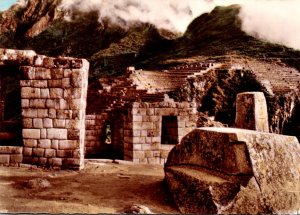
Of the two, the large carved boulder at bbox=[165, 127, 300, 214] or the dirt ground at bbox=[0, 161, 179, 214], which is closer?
the large carved boulder at bbox=[165, 127, 300, 214]

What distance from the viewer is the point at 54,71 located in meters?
7.33

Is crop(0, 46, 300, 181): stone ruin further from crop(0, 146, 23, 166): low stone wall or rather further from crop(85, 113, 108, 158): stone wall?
crop(85, 113, 108, 158): stone wall

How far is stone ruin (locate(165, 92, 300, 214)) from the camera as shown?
4.58 m

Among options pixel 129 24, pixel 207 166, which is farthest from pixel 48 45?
pixel 207 166

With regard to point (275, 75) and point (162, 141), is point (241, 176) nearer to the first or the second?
point (162, 141)

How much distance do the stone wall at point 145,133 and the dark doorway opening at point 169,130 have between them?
0.37 meters

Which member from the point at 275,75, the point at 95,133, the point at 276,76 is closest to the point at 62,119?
the point at 95,133

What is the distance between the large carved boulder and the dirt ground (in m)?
0.42

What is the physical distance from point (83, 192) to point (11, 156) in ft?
8.09

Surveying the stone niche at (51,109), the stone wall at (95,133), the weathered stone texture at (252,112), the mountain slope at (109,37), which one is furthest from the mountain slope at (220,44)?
the stone niche at (51,109)

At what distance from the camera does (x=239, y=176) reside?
15.5ft

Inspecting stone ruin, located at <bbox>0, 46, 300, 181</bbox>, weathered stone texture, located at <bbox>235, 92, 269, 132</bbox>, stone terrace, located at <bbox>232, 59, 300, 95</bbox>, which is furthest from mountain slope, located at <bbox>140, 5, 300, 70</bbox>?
weathered stone texture, located at <bbox>235, 92, 269, 132</bbox>

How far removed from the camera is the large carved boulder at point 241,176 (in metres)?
4.58

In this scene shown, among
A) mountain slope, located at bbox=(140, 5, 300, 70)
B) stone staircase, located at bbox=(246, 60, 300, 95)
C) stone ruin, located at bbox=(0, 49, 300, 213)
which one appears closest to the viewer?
stone ruin, located at bbox=(0, 49, 300, 213)
